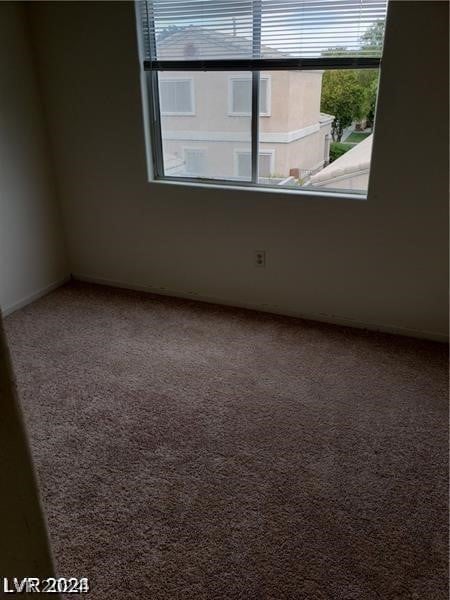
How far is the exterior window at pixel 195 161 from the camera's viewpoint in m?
2.86

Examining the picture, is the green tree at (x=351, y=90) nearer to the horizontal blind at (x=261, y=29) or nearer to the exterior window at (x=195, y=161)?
the horizontal blind at (x=261, y=29)

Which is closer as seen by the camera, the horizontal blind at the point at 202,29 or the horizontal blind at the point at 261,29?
the horizontal blind at the point at 261,29

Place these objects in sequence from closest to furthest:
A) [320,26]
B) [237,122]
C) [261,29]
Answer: [320,26] < [261,29] < [237,122]

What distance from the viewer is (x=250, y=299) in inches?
120

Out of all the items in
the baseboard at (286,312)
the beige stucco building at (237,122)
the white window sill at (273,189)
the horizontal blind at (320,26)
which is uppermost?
the horizontal blind at (320,26)

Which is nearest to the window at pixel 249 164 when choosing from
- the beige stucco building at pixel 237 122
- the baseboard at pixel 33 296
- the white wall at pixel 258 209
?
the beige stucco building at pixel 237 122

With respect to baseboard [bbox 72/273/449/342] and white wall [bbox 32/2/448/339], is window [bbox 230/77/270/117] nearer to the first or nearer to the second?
white wall [bbox 32/2/448/339]

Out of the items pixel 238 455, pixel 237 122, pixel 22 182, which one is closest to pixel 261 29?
pixel 237 122

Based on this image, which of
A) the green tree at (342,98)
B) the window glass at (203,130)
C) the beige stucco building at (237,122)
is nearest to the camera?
the green tree at (342,98)

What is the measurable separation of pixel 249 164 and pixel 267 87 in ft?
1.43

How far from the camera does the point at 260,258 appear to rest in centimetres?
289

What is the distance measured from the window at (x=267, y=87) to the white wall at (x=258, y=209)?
118 mm

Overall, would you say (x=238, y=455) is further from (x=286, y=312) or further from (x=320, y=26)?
(x=320, y=26)

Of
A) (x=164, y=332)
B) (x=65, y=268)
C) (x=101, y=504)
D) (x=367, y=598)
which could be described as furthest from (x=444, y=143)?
(x=65, y=268)
